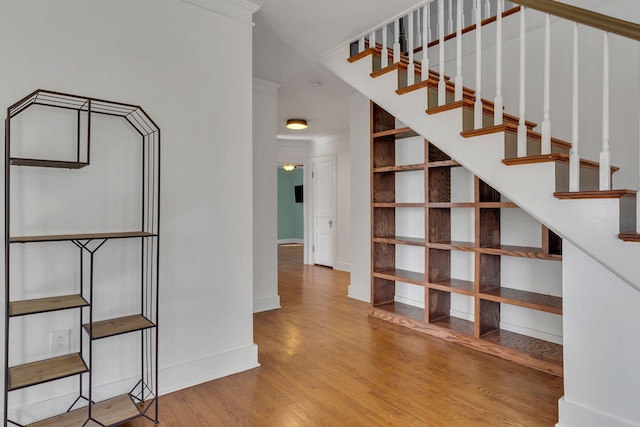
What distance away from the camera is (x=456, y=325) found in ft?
10.8

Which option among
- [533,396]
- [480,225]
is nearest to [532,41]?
[480,225]

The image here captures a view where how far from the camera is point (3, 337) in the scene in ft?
Answer: 5.92

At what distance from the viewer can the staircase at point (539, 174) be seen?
1.68 metres

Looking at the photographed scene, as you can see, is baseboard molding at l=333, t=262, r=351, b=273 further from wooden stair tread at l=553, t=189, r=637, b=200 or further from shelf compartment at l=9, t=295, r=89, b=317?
shelf compartment at l=9, t=295, r=89, b=317

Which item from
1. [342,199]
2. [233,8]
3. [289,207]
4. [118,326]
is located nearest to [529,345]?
[118,326]

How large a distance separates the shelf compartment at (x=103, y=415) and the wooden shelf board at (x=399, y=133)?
115 inches

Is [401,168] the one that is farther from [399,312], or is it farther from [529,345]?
[529,345]

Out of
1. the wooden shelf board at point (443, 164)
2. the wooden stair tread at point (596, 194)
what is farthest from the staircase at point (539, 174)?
the wooden shelf board at point (443, 164)

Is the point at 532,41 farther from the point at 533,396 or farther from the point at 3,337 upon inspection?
the point at 3,337

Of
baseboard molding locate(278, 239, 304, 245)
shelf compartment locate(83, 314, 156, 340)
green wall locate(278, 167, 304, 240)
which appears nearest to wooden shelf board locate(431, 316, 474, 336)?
shelf compartment locate(83, 314, 156, 340)

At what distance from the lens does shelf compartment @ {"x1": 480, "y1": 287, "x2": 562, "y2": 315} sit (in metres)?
2.60

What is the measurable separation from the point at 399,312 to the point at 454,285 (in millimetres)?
671

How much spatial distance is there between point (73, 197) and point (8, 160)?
355 mm

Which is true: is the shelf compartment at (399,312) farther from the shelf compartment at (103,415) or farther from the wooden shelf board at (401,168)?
the shelf compartment at (103,415)
